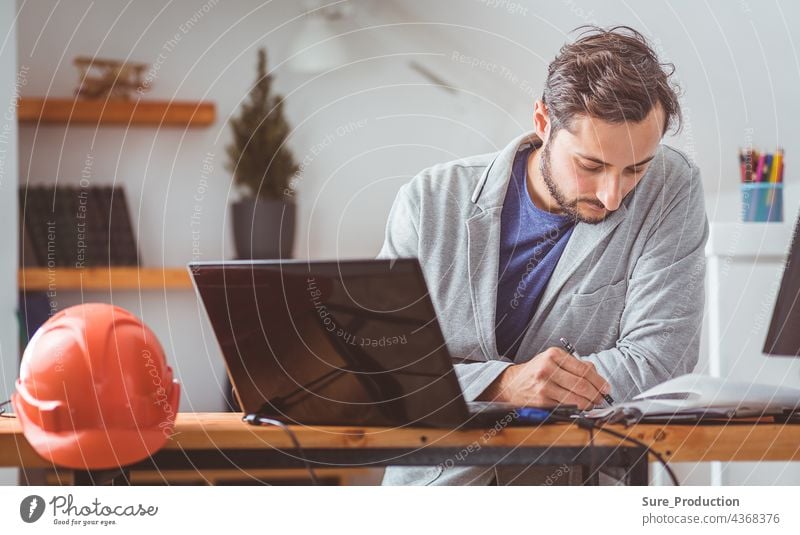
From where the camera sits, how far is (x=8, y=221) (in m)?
1.45

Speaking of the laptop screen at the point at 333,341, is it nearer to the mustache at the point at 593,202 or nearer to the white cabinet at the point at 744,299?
the mustache at the point at 593,202

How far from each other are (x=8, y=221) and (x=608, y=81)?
1.04m

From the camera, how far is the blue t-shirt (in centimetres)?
106

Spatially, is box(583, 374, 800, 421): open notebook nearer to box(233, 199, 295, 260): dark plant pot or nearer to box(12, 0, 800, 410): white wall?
box(12, 0, 800, 410): white wall

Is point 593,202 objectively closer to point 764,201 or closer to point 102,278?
point 764,201

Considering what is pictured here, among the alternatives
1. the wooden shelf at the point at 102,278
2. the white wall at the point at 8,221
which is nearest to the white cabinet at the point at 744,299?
the wooden shelf at the point at 102,278

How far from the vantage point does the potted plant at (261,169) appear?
5.65 feet

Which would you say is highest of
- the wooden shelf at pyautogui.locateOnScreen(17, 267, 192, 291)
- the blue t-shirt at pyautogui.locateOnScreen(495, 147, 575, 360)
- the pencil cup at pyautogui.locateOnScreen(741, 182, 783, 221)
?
the pencil cup at pyautogui.locateOnScreen(741, 182, 783, 221)

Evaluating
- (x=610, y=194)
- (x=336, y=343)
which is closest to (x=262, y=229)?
(x=610, y=194)

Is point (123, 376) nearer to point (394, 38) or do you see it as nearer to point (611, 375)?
point (611, 375)

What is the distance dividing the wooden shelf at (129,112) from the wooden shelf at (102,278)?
29 centimetres

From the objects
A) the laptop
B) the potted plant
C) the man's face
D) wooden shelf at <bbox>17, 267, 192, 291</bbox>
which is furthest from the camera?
the potted plant

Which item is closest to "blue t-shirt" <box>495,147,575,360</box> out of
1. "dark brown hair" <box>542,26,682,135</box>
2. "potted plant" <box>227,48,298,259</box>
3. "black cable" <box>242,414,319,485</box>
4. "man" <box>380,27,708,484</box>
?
"man" <box>380,27,708,484</box>

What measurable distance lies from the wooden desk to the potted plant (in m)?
0.97
